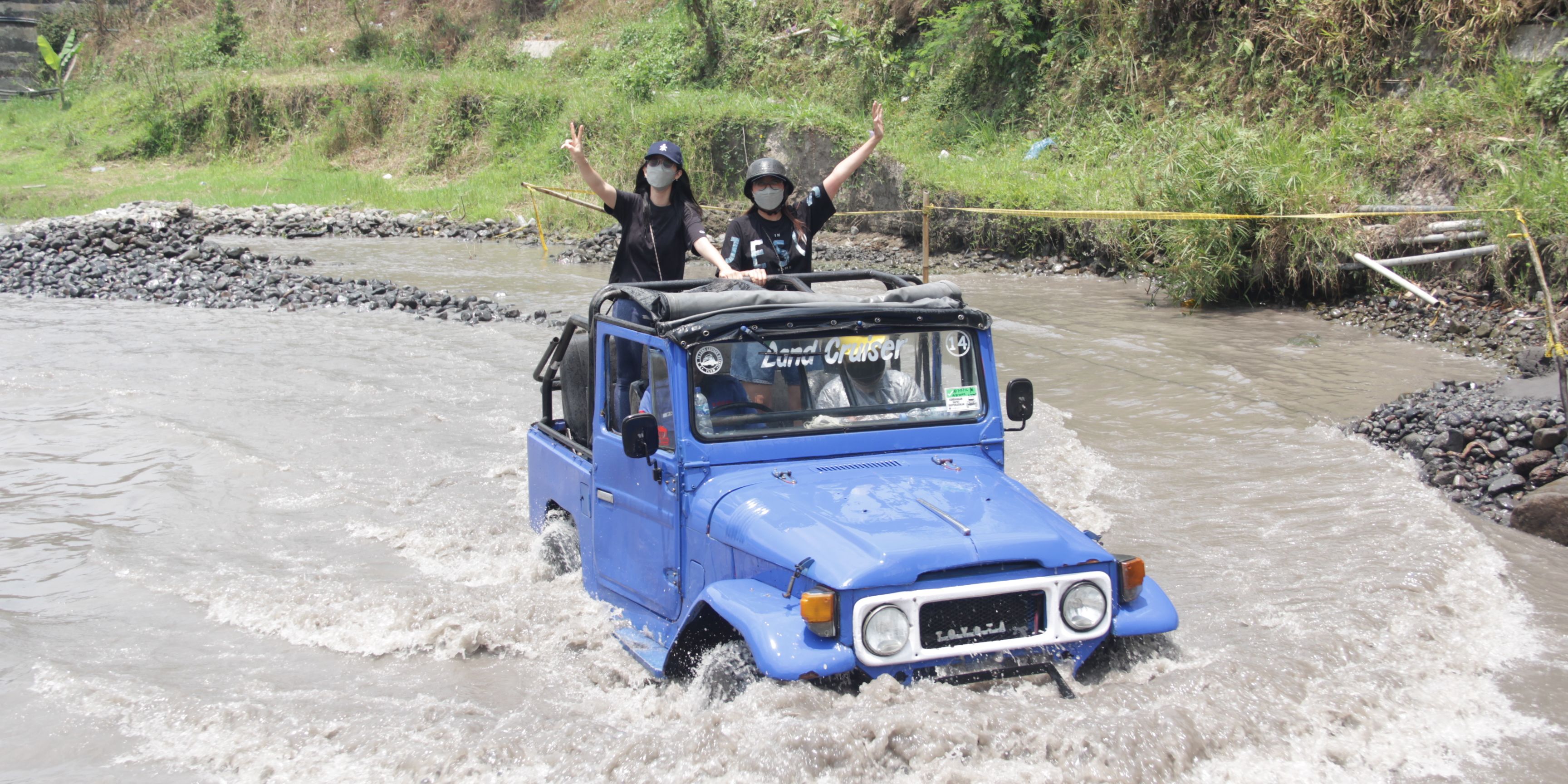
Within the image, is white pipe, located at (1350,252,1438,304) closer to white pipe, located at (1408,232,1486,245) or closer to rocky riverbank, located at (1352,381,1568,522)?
white pipe, located at (1408,232,1486,245)

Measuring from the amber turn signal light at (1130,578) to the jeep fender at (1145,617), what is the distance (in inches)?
1.1

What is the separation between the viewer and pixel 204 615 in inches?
230

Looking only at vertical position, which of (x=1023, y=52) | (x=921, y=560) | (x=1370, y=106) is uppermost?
(x=1023, y=52)

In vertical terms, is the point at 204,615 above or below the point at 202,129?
below

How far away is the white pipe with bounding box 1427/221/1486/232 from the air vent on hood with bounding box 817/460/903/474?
32.3ft

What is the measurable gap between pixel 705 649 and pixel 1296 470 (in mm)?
5236

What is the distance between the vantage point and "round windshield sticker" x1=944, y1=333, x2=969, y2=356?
490 centimetres

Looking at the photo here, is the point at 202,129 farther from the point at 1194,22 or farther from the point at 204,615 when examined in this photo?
the point at 204,615

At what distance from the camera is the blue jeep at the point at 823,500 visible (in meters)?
3.72

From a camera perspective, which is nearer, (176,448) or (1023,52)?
(176,448)

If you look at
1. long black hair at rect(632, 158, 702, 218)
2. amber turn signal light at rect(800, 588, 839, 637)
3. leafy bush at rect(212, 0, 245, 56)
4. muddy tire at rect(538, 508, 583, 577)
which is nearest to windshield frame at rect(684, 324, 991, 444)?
amber turn signal light at rect(800, 588, 839, 637)

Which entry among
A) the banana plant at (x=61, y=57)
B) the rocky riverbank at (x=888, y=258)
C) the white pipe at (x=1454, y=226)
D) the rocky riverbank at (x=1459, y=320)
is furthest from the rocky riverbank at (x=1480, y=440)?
the banana plant at (x=61, y=57)

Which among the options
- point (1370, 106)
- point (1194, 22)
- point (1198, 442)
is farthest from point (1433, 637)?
point (1194, 22)

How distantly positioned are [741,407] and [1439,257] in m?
9.97
